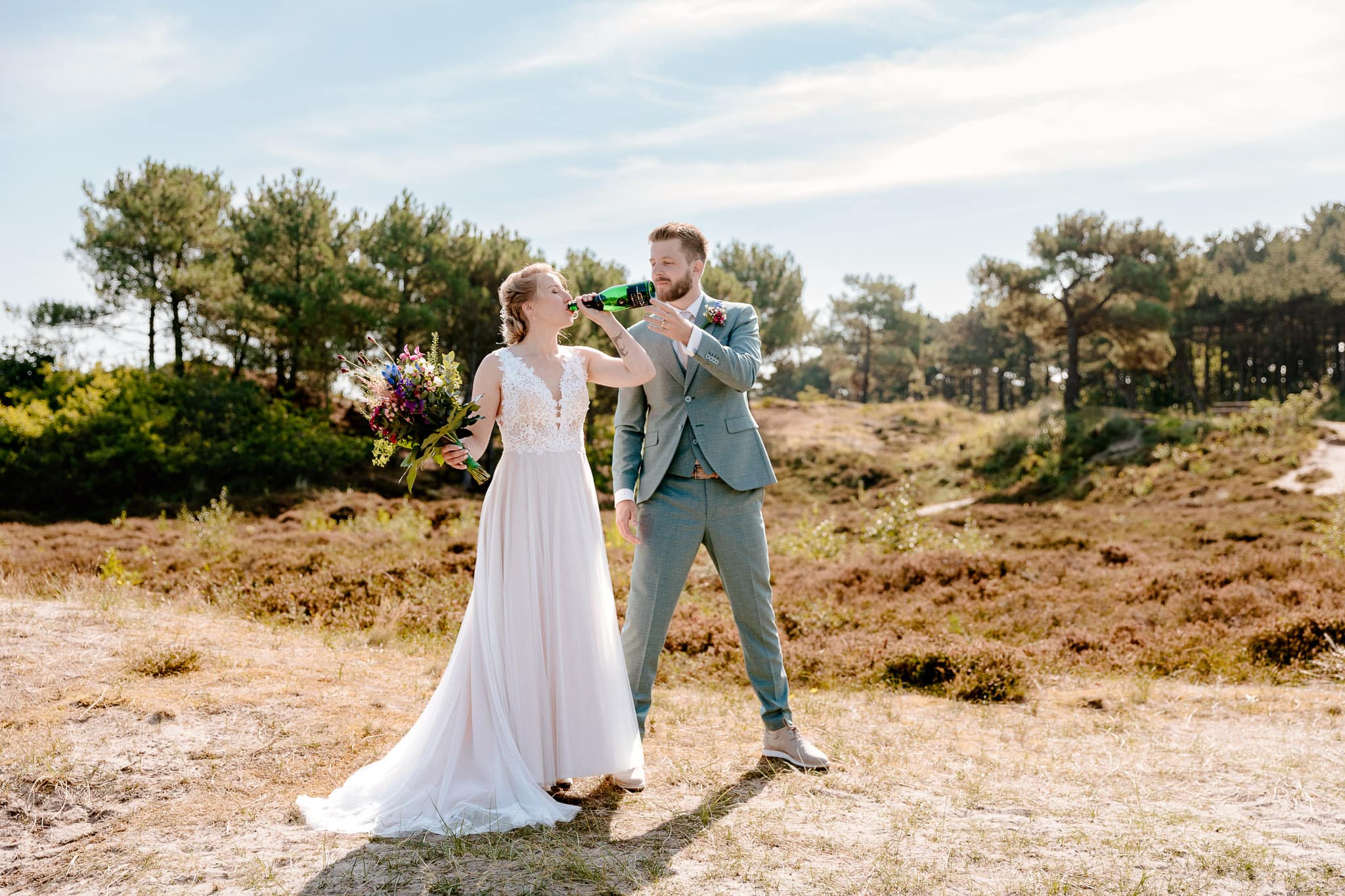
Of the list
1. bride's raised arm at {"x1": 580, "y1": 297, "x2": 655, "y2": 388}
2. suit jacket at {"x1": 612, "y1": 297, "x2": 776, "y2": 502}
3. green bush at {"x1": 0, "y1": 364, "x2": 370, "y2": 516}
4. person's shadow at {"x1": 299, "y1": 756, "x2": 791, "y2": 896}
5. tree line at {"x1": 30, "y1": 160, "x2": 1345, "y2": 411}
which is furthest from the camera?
tree line at {"x1": 30, "y1": 160, "x2": 1345, "y2": 411}

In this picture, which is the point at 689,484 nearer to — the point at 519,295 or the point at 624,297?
the point at 624,297

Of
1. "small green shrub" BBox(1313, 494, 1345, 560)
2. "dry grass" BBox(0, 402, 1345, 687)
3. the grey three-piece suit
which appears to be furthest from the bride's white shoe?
"small green shrub" BBox(1313, 494, 1345, 560)

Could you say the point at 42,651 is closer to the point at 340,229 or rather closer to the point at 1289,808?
the point at 1289,808

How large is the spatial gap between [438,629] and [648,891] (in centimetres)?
499

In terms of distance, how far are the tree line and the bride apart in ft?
60.7

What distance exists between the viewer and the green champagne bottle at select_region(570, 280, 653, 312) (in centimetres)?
380

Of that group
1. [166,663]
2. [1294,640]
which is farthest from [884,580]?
[166,663]

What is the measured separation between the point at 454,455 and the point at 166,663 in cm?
279

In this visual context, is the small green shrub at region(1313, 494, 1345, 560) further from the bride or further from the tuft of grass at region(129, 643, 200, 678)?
the tuft of grass at region(129, 643, 200, 678)

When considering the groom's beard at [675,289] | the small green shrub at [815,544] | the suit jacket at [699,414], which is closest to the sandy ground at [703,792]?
the suit jacket at [699,414]

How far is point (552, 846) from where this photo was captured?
341cm

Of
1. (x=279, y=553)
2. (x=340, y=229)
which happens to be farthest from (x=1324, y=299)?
(x=279, y=553)

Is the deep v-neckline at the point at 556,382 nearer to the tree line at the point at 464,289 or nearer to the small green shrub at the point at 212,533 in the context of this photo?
the small green shrub at the point at 212,533

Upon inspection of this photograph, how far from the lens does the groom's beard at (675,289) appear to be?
423 centimetres
